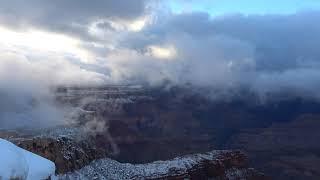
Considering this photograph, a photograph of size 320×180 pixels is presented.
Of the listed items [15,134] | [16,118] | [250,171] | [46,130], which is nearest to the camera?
[15,134]

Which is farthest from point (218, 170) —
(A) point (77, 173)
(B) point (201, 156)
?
(A) point (77, 173)

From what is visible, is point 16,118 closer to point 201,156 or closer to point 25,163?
point 201,156

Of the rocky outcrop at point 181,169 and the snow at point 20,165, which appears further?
the rocky outcrop at point 181,169

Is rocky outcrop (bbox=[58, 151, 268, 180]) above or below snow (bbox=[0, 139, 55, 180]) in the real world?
below

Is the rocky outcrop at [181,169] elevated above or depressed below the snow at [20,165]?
below

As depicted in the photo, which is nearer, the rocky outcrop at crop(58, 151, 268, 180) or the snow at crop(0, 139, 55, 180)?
the snow at crop(0, 139, 55, 180)
